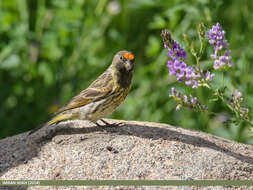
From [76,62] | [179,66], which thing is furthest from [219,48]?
[76,62]

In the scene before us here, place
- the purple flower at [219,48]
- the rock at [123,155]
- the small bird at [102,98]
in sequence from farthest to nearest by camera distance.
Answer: the small bird at [102,98] < the rock at [123,155] < the purple flower at [219,48]

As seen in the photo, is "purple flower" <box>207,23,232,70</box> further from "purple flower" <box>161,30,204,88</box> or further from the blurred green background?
the blurred green background

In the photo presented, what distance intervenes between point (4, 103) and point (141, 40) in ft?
7.97

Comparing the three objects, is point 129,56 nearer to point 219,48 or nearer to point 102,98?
point 102,98

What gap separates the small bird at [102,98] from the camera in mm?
5070

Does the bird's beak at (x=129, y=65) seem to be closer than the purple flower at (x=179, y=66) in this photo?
No

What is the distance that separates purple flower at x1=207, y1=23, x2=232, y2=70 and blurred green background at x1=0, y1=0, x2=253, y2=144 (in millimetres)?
2699

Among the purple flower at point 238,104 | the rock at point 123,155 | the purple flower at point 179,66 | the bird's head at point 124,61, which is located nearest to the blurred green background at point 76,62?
the bird's head at point 124,61

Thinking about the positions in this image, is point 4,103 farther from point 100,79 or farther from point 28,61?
point 100,79

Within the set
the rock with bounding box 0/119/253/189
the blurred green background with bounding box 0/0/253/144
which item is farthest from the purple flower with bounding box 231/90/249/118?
the blurred green background with bounding box 0/0/253/144

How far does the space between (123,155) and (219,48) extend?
1.24 meters

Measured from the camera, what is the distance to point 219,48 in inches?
158

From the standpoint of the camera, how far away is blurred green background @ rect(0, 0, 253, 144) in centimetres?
706

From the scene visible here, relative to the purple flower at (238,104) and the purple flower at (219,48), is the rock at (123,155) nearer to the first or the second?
the purple flower at (238,104)
